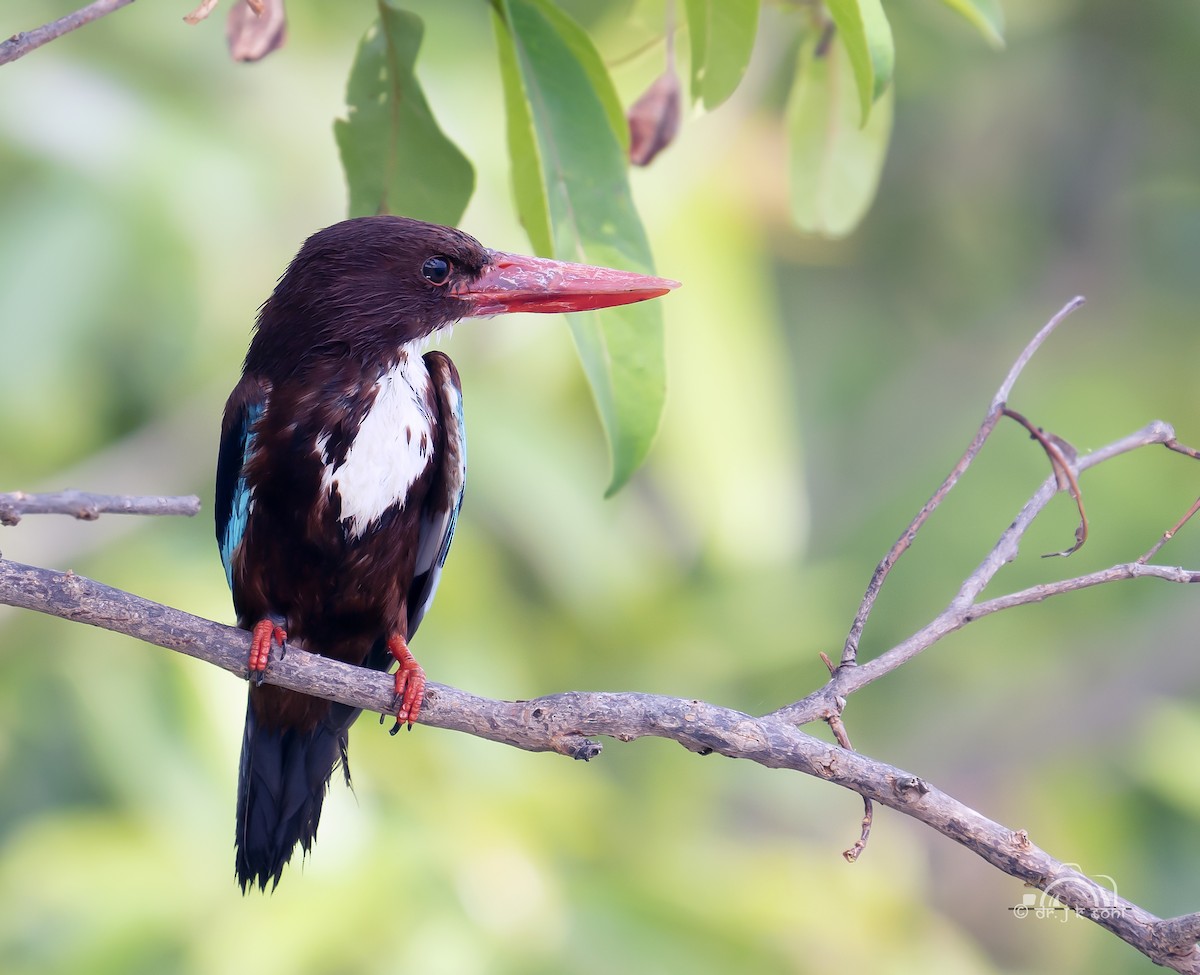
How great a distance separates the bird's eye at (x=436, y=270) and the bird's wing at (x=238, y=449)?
390mm

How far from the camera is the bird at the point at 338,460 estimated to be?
255 cm

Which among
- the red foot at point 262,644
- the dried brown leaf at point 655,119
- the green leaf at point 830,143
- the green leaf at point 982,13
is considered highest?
the green leaf at point 982,13

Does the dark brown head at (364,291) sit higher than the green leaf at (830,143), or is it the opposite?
the green leaf at (830,143)

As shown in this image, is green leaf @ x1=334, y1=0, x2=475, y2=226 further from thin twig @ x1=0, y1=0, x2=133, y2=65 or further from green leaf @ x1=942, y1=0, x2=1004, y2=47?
green leaf @ x1=942, y1=0, x2=1004, y2=47

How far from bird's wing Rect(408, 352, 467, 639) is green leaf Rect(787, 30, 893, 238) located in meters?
0.78

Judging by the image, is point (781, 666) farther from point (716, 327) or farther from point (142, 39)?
point (142, 39)

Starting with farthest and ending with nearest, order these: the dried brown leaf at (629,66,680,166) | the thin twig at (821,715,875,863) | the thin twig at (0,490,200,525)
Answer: the dried brown leaf at (629,66,680,166), the thin twig at (0,490,200,525), the thin twig at (821,715,875,863)

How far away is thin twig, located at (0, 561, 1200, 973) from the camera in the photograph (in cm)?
167

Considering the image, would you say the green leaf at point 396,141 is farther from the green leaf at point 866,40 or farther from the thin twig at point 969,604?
the thin twig at point 969,604

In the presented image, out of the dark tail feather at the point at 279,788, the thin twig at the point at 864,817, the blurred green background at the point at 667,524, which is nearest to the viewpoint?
the thin twig at the point at 864,817

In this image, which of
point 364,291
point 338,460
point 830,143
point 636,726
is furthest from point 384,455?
point 830,143

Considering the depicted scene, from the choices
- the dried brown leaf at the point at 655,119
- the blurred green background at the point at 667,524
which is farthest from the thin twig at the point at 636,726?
the blurred green background at the point at 667,524

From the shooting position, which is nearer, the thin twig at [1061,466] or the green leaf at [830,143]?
the thin twig at [1061,466]

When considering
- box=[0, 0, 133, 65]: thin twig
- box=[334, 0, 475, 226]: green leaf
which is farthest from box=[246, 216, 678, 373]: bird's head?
box=[0, 0, 133, 65]: thin twig
